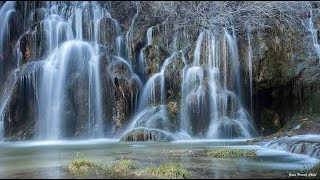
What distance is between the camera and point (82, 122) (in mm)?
30641

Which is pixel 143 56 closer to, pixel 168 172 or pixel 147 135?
pixel 147 135

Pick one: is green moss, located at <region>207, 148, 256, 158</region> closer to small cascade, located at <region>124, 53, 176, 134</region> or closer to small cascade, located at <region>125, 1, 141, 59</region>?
small cascade, located at <region>124, 53, 176, 134</region>

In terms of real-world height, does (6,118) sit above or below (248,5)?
below

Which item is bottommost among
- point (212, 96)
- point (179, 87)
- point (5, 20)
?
point (212, 96)

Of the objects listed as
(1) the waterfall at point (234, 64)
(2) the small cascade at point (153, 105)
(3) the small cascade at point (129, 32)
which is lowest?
(2) the small cascade at point (153, 105)

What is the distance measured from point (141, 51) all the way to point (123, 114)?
5.99m

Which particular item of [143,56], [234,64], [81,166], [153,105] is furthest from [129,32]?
[81,166]

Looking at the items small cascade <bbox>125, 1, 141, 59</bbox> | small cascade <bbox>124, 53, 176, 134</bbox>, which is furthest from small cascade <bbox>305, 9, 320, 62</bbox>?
small cascade <bbox>125, 1, 141, 59</bbox>

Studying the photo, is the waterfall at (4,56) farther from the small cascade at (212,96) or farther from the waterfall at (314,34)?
the waterfall at (314,34)

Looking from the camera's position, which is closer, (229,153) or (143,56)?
(229,153)

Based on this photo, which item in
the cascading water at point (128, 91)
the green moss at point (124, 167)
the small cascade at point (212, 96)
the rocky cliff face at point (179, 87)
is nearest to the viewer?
A: the green moss at point (124, 167)

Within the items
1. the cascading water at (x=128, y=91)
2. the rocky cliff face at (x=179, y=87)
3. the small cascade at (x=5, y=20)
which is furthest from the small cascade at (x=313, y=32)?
the small cascade at (x=5, y=20)

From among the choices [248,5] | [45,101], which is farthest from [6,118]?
[248,5]

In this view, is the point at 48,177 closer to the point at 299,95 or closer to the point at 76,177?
the point at 76,177
